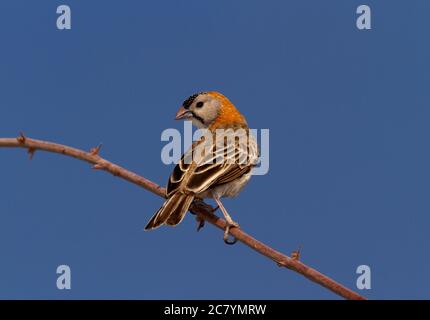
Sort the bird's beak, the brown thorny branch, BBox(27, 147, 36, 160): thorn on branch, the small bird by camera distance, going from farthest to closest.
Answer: the bird's beak < the small bird < BBox(27, 147, 36, 160): thorn on branch < the brown thorny branch

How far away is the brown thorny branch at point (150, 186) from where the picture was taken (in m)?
2.71

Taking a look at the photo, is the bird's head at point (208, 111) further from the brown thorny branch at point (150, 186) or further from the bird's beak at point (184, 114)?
the brown thorny branch at point (150, 186)

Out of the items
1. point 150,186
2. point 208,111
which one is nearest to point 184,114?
point 208,111

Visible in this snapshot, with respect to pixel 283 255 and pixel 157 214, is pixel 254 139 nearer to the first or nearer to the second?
pixel 157 214

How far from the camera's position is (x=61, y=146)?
3490 mm

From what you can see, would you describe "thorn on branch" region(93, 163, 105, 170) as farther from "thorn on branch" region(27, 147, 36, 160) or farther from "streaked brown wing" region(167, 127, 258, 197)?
"streaked brown wing" region(167, 127, 258, 197)

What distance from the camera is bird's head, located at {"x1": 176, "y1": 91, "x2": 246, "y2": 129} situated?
19.9 feet

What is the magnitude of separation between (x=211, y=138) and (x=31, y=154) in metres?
2.41

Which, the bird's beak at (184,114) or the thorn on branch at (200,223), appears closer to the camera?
the thorn on branch at (200,223)

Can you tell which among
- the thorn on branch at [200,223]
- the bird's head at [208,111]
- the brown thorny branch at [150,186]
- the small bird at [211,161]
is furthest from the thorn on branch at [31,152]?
the bird's head at [208,111]

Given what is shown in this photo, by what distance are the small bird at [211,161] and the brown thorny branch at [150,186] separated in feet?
1.10

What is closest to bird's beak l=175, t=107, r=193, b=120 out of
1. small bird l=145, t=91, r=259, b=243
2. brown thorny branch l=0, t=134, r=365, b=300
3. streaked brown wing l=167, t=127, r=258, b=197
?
small bird l=145, t=91, r=259, b=243
